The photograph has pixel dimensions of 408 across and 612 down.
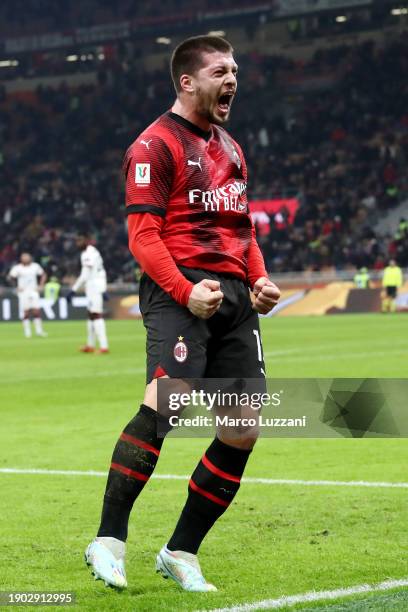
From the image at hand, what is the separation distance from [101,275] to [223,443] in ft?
53.6

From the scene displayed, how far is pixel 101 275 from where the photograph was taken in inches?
826

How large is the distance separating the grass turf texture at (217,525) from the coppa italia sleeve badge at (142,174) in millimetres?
1575

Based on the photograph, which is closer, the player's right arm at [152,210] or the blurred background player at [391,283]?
the player's right arm at [152,210]

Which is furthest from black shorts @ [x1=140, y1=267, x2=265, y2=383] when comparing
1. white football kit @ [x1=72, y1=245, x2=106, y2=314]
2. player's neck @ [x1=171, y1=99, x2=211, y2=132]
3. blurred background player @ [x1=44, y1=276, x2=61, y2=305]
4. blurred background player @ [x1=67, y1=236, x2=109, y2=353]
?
blurred background player @ [x1=44, y1=276, x2=61, y2=305]

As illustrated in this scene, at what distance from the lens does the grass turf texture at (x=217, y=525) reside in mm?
4699

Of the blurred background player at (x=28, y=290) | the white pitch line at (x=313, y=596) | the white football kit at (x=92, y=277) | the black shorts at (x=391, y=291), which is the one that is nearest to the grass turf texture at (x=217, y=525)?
the white pitch line at (x=313, y=596)

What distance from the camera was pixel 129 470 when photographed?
459 centimetres

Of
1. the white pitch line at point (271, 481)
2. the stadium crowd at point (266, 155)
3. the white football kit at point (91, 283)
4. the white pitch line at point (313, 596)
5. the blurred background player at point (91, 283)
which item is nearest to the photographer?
the white pitch line at point (313, 596)

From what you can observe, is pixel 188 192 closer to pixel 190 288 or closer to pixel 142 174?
pixel 142 174

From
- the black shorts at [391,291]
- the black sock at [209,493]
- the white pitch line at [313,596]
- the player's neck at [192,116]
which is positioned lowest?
the black shorts at [391,291]

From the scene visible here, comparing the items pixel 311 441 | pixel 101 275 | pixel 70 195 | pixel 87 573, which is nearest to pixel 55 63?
pixel 70 195

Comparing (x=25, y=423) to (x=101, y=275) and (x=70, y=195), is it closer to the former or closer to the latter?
(x=101, y=275)

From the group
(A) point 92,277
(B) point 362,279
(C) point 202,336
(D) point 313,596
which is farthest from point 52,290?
(D) point 313,596

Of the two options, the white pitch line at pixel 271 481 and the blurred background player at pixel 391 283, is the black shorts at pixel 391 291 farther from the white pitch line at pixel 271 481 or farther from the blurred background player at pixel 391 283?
the white pitch line at pixel 271 481
